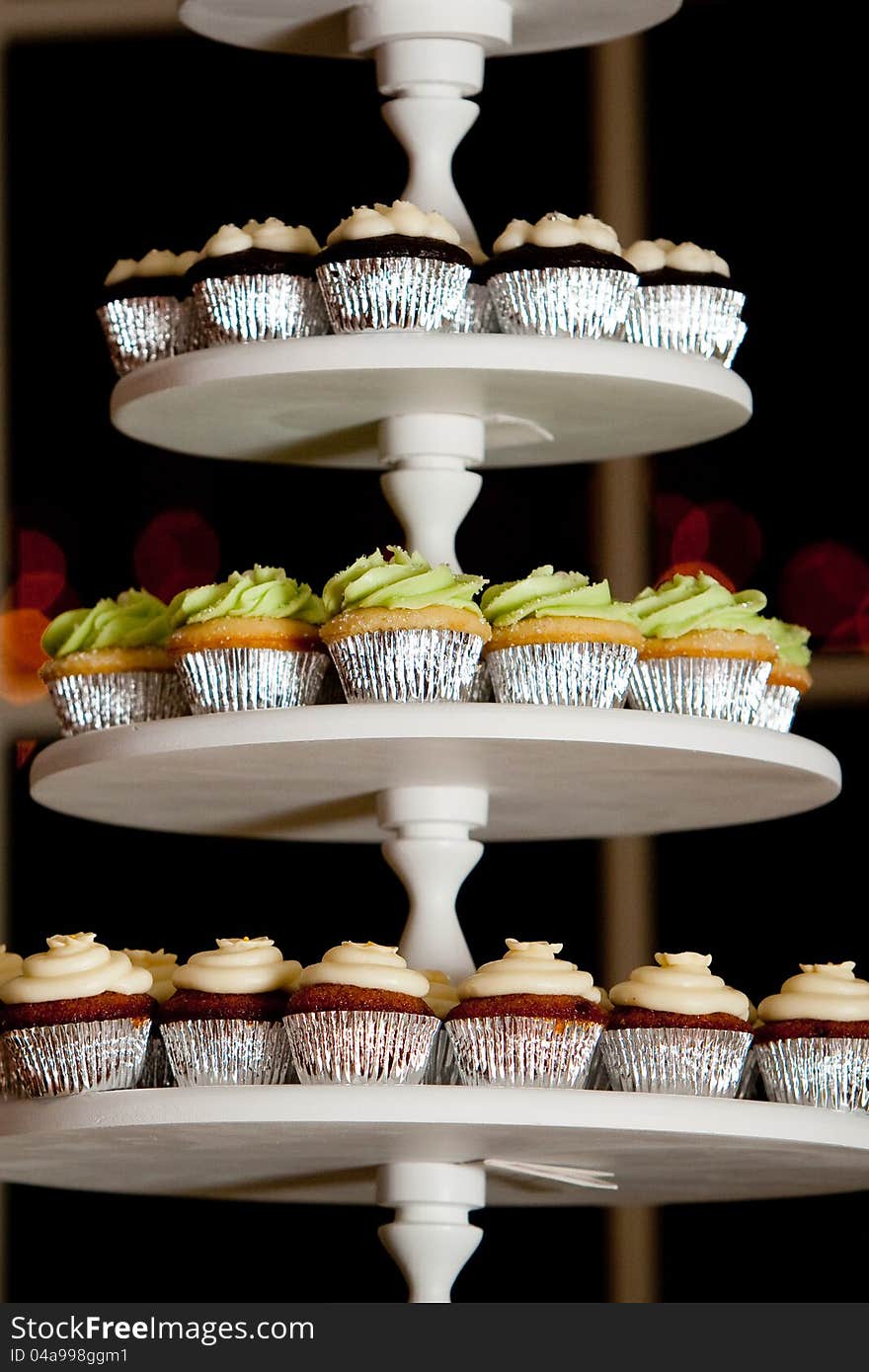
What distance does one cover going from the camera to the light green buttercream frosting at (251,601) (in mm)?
1929

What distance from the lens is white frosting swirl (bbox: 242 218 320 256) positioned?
78.3 inches

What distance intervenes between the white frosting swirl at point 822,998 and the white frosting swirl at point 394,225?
2.20 ft

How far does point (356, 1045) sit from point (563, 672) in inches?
13.5

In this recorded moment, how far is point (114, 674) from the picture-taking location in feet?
6.60

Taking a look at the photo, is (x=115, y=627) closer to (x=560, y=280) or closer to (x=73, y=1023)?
(x=73, y=1023)

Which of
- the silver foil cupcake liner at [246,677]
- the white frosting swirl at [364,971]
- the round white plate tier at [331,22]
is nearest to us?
the white frosting swirl at [364,971]

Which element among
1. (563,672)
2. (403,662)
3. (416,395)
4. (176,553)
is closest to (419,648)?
(403,662)

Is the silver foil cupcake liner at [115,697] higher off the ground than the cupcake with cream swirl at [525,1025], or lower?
higher

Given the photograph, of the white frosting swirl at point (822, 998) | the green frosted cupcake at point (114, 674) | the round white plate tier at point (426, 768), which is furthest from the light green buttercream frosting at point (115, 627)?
the white frosting swirl at point (822, 998)

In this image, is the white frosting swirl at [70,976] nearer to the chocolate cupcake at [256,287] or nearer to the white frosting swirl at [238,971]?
the white frosting swirl at [238,971]

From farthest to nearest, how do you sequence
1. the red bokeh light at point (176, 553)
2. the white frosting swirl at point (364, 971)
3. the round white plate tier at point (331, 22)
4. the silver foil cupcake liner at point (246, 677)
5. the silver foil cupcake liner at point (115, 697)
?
the red bokeh light at point (176, 553) < the round white plate tier at point (331, 22) < the silver foil cupcake liner at point (115, 697) < the silver foil cupcake liner at point (246, 677) < the white frosting swirl at point (364, 971)
